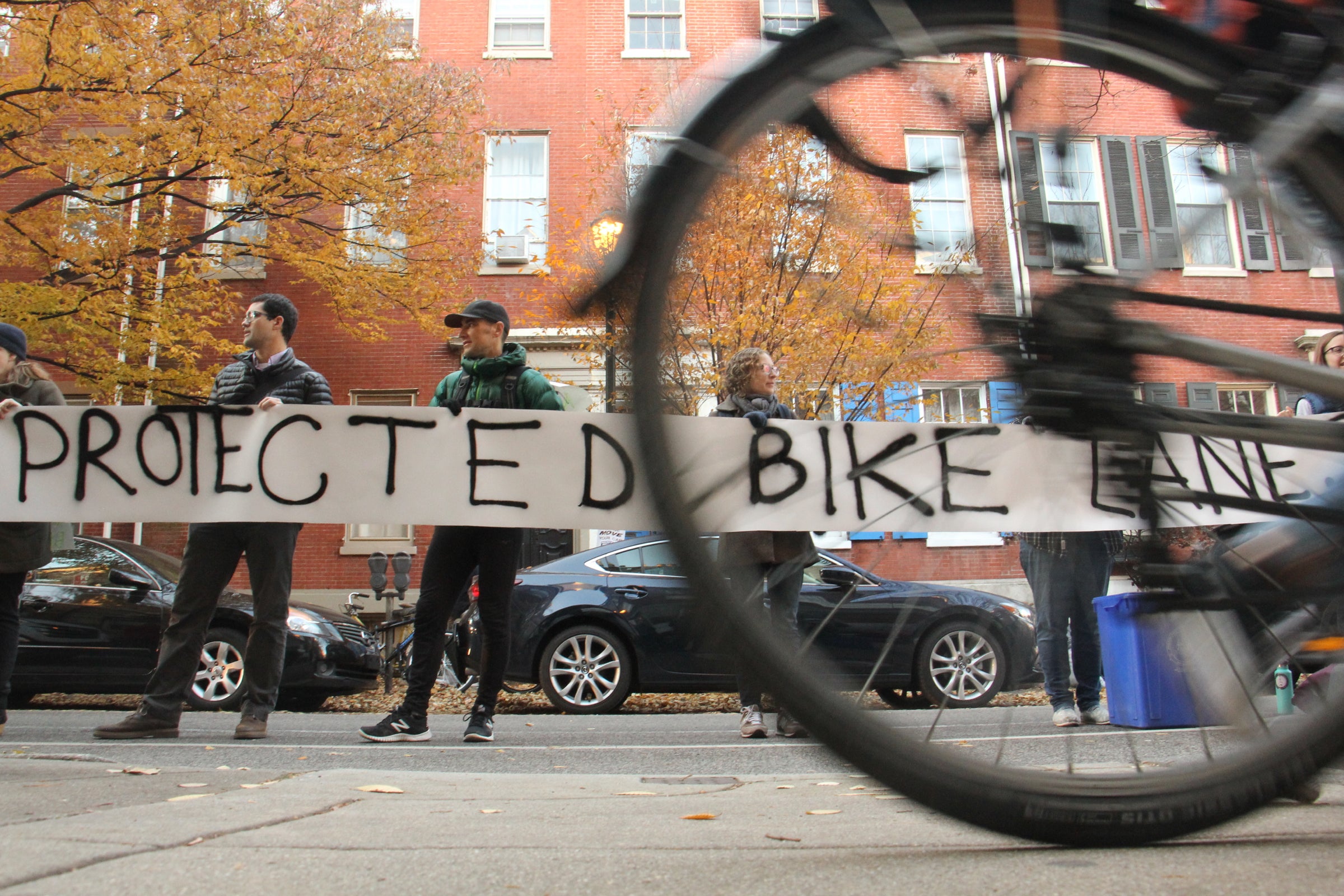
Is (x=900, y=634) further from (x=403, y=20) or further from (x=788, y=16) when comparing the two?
(x=403, y=20)

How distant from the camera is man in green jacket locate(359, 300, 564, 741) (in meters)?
4.49

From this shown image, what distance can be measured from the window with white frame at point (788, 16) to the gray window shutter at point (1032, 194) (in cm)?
28

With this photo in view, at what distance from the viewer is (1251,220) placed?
1226mm

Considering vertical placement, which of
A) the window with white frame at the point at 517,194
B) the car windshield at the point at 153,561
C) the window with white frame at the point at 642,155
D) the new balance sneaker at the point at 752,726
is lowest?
the new balance sneaker at the point at 752,726

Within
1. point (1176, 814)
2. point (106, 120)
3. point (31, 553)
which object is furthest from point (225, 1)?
point (1176, 814)

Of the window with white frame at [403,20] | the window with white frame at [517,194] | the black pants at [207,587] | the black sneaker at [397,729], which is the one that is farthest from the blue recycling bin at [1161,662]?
the window with white frame at [517,194]

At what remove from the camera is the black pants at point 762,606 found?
45.9 inches

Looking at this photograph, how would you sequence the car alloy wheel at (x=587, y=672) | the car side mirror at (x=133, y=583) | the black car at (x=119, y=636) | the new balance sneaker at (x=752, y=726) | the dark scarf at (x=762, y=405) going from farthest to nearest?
the car alloy wheel at (x=587, y=672) < the car side mirror at (x=133, y=583) < the black car at (x=119, y=636) < the new balance sneaker at (x=752, y=726) < the dark scarf at (x=762, y=405)

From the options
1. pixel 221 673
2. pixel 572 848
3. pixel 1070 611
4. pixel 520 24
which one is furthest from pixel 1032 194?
pixel 520 24

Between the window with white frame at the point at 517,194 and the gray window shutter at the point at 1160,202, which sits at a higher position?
the window with white frame at the point at 517,194

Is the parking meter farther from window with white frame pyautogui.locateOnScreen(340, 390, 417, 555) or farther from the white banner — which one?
the white banner

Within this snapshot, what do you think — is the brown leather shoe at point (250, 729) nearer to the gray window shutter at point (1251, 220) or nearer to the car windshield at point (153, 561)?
the car windshield at point (153, 561)

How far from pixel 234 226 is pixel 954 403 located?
1475 centimetres

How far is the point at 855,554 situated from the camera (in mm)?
1647
